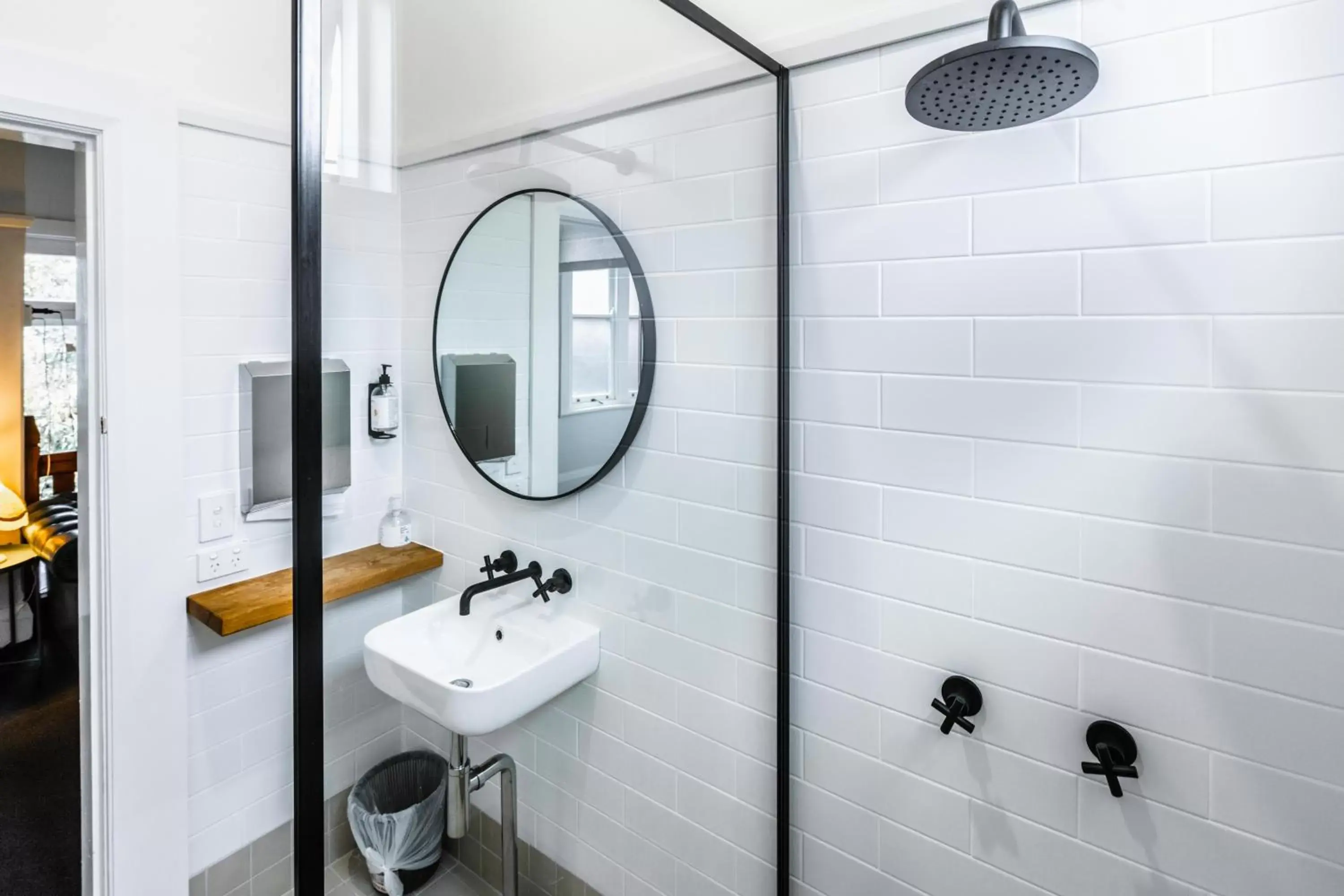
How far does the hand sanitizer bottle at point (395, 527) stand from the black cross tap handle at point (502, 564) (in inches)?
4.6

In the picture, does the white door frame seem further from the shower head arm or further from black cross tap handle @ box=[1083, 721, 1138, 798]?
black cross tap handle @ box=[1083, 721, 1138, 798]

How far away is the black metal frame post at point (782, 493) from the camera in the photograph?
3.96 feet

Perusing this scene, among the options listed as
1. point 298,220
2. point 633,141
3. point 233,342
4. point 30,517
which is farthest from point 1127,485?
point 30,517

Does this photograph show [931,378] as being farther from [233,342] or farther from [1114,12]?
[233,342]

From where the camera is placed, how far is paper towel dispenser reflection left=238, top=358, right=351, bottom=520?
0.70 metres

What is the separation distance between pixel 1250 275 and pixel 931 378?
42 centimetres

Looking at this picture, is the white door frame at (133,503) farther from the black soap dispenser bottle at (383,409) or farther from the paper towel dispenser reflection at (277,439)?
the black soap dispenser bottle at (383,409)

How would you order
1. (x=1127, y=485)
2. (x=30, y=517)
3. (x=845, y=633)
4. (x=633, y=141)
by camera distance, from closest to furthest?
1. (x=1127, y=485)
2. (x=633, y=141)
3. (x=845, y=633)
4. (x=30, y=517)

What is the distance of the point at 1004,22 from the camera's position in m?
0.76

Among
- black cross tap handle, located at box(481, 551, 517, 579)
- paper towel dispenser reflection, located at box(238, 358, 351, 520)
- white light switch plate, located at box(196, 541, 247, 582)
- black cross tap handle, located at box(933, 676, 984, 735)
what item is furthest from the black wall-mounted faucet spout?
white light switch plate, located at box(196, 541, 247, 582)

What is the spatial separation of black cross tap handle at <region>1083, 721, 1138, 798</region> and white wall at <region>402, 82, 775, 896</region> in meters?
0.53

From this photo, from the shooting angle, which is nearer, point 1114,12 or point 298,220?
point 298,220

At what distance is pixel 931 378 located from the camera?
3.58ft

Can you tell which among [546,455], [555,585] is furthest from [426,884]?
[546,455]
